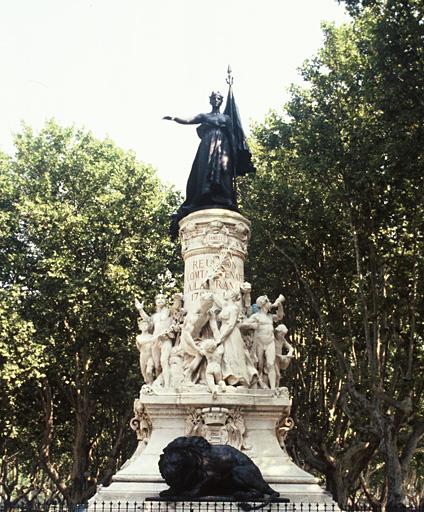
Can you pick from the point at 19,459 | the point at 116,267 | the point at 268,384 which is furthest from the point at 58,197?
the point at 19,459

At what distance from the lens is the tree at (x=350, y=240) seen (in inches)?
747

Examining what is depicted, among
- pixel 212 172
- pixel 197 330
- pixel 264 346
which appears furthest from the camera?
pixel 212 172

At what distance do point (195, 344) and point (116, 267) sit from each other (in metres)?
11.3

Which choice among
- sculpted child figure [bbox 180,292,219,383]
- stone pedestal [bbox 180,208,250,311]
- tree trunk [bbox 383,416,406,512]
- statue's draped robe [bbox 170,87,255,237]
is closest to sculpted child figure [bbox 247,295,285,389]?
sculpted child figure [bbox 180,292,219,383]

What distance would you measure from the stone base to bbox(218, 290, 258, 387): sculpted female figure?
0.30m

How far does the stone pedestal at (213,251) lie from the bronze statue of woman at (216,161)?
0.53m

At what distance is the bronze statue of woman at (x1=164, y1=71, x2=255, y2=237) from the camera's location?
16016mm

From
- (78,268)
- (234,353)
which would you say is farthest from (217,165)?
(78,268)

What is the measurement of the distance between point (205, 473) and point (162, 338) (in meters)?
3.74

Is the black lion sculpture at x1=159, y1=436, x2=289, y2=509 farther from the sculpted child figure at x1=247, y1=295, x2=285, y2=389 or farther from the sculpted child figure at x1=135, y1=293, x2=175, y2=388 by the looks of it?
the sculpted child figure at x1=247, y1=295, x2=285, y2=389

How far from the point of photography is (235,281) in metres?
14.9

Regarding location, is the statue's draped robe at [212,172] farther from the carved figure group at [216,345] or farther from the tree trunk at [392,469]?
the tree trunk at [392,469]

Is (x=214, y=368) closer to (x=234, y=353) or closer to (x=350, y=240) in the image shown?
(x=234, y=353)

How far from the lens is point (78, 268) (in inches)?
966
